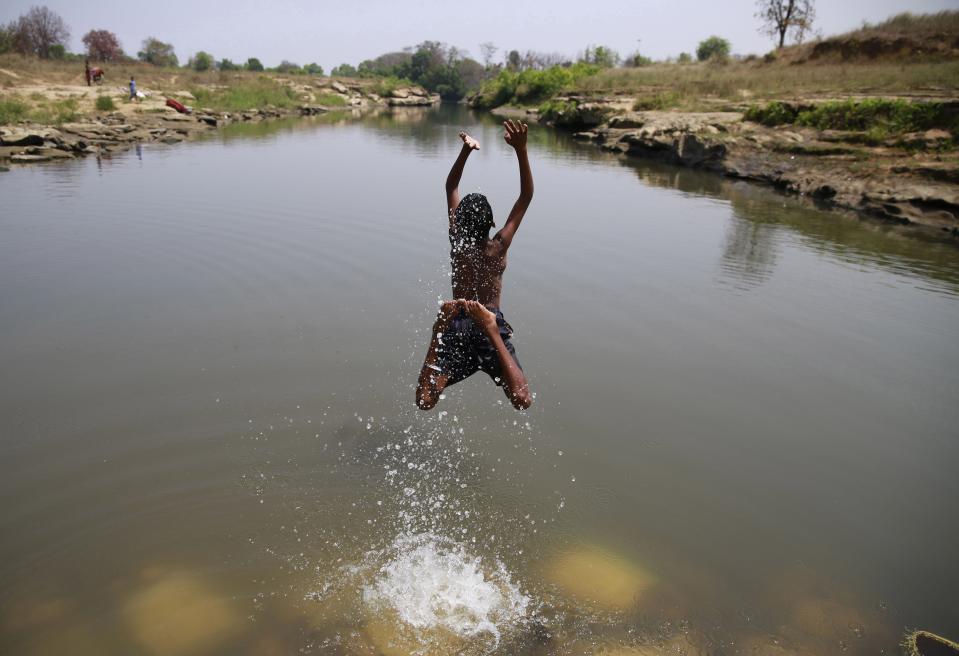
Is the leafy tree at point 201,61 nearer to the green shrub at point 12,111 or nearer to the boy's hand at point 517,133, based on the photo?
the green shrub at point 12,111

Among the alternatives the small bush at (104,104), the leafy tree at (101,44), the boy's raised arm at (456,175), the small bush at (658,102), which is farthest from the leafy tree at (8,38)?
the boy's raised arm at (456,175)

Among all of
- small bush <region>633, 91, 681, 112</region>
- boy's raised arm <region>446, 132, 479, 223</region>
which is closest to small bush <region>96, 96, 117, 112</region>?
small bush <region>633, 91, 681, 112</region>

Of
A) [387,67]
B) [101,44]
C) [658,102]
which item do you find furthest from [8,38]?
[387,67]

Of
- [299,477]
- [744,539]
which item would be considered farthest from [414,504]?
[744,539]

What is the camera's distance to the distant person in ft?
13.0

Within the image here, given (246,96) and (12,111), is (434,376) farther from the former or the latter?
(246,96)

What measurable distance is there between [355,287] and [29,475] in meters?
4.25

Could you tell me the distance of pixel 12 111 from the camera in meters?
23.1

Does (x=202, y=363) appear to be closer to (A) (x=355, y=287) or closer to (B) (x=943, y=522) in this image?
(A) (x=355, y=287)

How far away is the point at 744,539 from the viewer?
154 inches

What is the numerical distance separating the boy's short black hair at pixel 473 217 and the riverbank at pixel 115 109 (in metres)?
18.6

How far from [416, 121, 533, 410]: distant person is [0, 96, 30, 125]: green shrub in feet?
84.6

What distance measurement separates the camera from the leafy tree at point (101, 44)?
203 feet

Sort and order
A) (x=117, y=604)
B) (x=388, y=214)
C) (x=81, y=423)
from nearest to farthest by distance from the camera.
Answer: (x=117, y=604)
(x=81, y=423)
(x=388, y=214)
